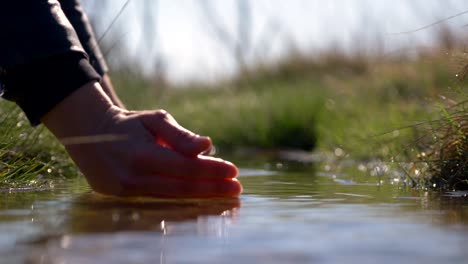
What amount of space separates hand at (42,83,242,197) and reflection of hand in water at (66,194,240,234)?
0.14 ft

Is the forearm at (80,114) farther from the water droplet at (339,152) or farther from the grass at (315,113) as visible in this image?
the water droplet at (339,152)

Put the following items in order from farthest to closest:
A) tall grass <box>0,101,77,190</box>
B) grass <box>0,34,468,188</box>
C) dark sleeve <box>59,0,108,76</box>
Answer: grass <box>0,34,468,188</box> → dark sleeve <box>59,0,108,76</box> → tall grass <box>0,101,77,190</box>

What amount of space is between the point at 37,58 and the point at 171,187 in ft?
1.53

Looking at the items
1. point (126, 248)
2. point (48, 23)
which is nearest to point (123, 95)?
point (48, 23)

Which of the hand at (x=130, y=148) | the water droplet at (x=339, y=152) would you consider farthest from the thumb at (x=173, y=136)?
the water droplet at (x=339, y=152)

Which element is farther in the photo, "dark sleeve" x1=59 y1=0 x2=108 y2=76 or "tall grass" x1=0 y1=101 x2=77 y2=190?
"dark sleeve" x1=59 y1=0 x2=108 y2=76

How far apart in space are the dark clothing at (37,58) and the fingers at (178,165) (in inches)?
10.0

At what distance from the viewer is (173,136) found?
2023mm

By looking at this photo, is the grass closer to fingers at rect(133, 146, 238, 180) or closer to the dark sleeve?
the dark sleeve

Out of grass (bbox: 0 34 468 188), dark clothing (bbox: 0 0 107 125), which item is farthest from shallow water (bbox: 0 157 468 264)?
grass (bbox: 0 34 468 188)

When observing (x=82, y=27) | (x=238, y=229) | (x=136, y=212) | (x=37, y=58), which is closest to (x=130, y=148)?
(x=136, y=212)

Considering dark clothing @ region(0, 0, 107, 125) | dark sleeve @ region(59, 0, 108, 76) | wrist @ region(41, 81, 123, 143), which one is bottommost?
wrist @ region(41, 81, 123, 143)

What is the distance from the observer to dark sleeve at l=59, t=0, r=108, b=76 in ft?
8.80

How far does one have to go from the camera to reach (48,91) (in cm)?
200
